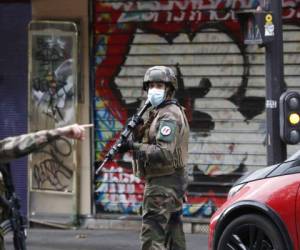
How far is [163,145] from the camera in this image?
257 inches

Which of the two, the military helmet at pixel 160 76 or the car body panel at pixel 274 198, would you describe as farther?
the military helmet at pixel 160 76

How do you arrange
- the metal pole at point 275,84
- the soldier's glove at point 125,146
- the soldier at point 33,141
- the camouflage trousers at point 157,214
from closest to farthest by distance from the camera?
the soldier at point 33,141, the soldier's glove at point 125,146, the camouflage trousers at point 157,214, the metal pole at point 275,84

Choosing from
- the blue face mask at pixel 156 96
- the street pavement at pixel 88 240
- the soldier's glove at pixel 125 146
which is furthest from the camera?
the street pavement at pixel 88 240

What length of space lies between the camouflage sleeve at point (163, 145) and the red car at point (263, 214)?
786 millimetres

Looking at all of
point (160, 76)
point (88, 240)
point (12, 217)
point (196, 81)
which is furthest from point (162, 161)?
point (196, 81)

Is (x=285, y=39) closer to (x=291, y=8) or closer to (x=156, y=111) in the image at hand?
(x=291, y=8)

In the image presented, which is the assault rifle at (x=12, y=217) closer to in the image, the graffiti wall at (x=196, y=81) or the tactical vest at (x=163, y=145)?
the tactical vest at (x=163, y=145)

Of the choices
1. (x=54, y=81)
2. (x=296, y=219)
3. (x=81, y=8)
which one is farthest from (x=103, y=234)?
(x=296, y=219)

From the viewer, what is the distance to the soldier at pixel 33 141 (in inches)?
165

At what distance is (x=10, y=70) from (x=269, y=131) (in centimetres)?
434

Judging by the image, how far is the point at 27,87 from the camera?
36.4ft

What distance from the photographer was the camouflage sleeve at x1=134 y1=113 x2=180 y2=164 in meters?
6.52

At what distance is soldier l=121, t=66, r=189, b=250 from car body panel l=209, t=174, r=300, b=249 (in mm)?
456

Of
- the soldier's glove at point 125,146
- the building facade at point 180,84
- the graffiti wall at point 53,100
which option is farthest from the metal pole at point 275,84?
the graffiti wall at point 53,100
